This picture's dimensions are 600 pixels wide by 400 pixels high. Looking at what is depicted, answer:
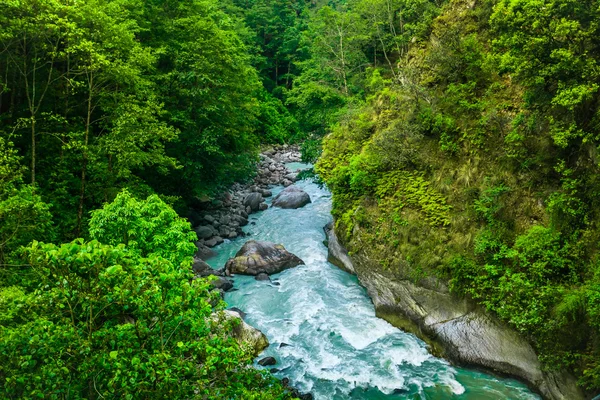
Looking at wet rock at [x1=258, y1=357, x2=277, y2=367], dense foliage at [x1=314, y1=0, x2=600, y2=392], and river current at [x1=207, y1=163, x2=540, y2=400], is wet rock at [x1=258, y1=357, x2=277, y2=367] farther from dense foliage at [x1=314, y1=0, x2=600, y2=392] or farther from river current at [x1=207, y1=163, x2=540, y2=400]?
dense foliage at [x1=314, y1=0, x2=600, y2=392]

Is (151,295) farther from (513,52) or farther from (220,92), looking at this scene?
(220,92)

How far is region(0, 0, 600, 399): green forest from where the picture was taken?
201 inches

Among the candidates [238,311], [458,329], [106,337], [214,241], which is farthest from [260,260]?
[106,337]

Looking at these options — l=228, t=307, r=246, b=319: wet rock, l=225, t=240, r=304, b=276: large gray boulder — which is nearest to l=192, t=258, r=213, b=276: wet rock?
l=225, t=240, r=304, b=276: large gray boulder

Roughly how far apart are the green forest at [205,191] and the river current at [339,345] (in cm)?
179

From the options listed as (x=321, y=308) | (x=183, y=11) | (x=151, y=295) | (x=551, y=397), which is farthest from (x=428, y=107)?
(x=183, y=11)

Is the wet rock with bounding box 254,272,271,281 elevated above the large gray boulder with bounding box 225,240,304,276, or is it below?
below

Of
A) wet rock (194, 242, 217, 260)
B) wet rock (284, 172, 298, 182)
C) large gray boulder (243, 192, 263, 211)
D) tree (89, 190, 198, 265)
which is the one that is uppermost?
tree (89, 190, 198, 265)

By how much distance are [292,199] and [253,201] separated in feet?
8.95

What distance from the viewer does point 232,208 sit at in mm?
25438

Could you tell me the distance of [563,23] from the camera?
9.09 meters

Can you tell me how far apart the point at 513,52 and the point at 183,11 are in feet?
60.7

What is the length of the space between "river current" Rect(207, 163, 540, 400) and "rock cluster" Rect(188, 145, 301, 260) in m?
2.27

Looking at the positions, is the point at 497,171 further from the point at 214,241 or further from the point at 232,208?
the point at 232,208
